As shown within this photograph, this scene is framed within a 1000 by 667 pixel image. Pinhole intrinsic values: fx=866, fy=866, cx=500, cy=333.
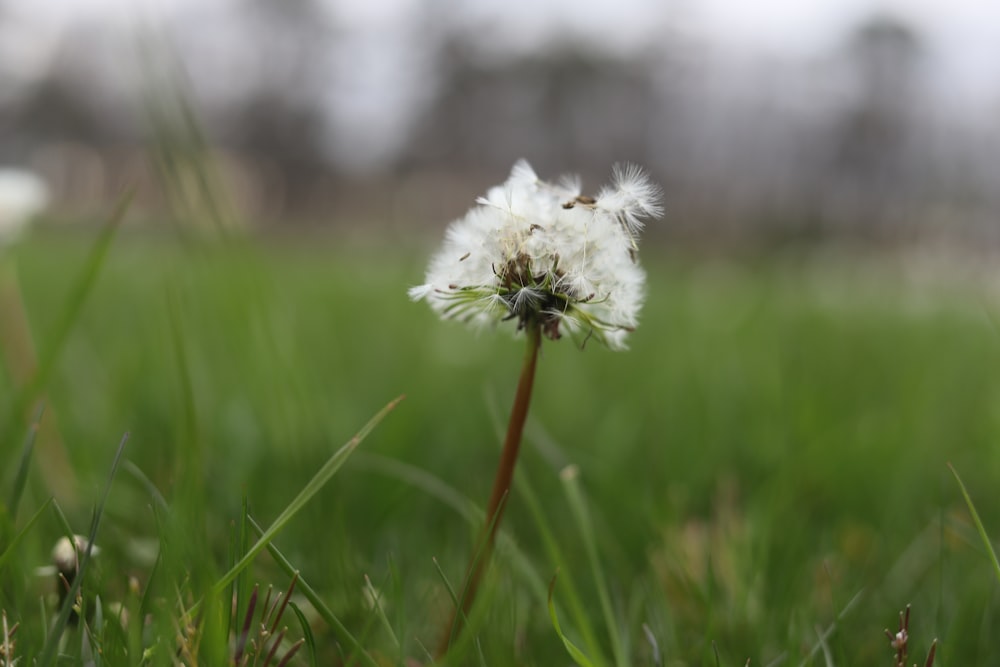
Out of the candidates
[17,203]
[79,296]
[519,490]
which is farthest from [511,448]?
[17,203]

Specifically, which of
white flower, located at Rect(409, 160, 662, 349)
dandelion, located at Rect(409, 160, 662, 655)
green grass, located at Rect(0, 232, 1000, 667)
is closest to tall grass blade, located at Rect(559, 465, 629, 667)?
green grass, located at Rect(0, 232, 1000, 667)

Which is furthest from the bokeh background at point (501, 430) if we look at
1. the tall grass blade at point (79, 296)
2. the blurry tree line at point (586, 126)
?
the blurry tree line at point (586, 126)

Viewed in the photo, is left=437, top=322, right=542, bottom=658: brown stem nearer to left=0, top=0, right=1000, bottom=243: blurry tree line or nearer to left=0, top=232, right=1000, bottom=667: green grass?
left=0, top=232, right=1000, bottom=667: green grass

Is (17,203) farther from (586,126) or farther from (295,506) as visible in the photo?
(586,126)

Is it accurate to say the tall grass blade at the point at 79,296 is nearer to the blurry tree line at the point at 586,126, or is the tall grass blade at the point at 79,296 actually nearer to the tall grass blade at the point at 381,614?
the tall grass blade at the point at 381,614

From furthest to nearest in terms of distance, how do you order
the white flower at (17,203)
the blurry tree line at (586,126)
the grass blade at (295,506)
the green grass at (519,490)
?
the blurry tree line at (586,126)
the white flower at (17,203)
the green grass at (519,490)
the grass blade at (295,506)

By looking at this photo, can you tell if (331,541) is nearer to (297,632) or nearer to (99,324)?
(297,632)

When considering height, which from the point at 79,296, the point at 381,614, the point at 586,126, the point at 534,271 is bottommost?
the point at 381,614
